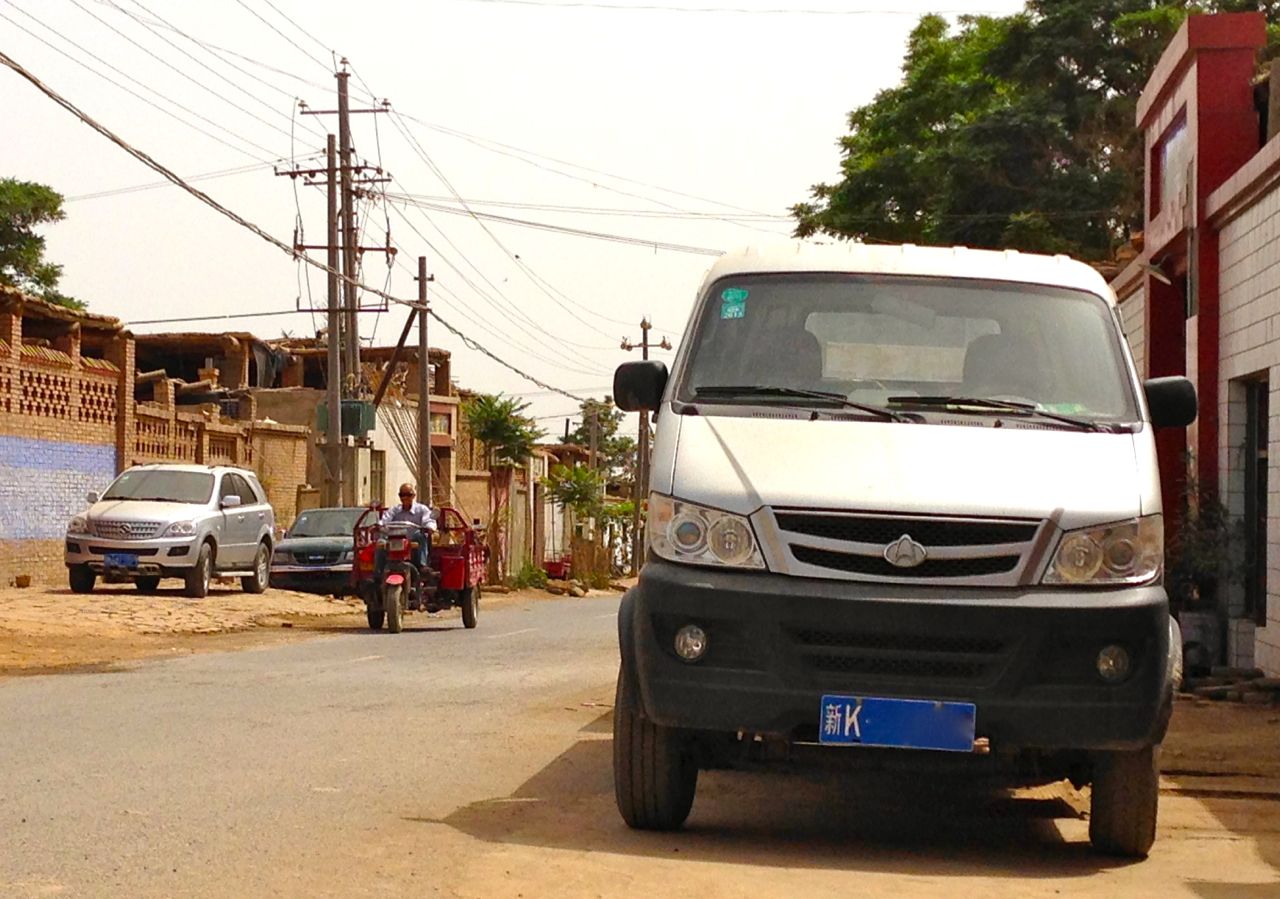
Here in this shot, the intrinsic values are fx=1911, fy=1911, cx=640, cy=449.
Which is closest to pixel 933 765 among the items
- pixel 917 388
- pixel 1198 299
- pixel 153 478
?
pixel 917 388

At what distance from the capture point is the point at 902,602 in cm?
684

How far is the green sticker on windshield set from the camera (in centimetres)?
818

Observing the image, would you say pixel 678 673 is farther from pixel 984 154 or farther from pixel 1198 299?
pixel 984 154

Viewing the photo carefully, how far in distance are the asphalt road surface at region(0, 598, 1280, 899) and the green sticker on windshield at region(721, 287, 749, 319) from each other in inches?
84.6

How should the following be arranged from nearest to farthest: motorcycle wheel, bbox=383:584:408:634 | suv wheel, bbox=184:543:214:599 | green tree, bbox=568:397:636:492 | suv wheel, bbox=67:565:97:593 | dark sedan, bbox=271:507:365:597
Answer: motorcycle wheel, bbox=383:584:408:634 → suv wheel, bbox=67:565:97:593 → suv wheel, bbox=184:543:214:599 → dark sedan, bbox=271:507:365:597 → green tree, bbox=568:397:636:492

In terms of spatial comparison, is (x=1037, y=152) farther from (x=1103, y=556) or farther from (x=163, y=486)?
(x=1103, y=556)

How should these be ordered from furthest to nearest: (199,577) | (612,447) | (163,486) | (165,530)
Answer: (612,447) < (163,486) < (199,577) < (165,530)

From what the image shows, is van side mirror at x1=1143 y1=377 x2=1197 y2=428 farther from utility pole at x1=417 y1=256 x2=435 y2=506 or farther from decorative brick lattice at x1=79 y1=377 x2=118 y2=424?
utility pole at x1=417 y1=256 x2=435 y2=506

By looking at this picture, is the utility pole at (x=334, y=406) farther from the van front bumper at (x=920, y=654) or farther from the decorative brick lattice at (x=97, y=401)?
the van front bumper at (x=920, y=654)

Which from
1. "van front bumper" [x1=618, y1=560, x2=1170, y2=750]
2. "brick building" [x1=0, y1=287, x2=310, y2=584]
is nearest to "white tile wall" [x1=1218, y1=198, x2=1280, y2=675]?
"van front bumper" [x1=618, y1=560, x2=1170, y2=750]

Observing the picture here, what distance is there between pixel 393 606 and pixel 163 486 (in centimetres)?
591

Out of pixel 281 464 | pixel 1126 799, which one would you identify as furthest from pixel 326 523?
pixel 1126 799

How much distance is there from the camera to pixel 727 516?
702 cm

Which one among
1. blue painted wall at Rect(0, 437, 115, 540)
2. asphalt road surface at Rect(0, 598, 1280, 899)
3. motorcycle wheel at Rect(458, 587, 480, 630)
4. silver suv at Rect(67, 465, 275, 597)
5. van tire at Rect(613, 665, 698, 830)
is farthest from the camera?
blue painted wall at Rect(0, 437, 115, 540)
